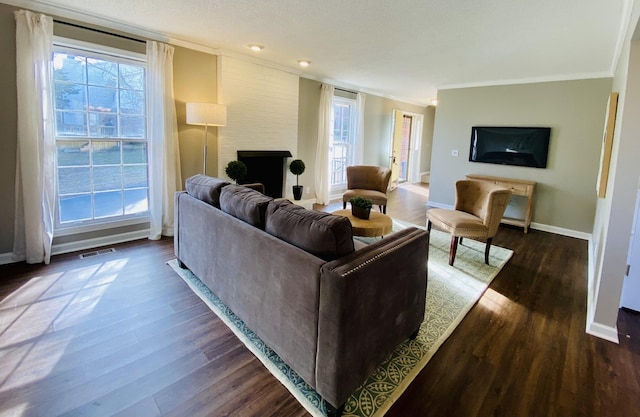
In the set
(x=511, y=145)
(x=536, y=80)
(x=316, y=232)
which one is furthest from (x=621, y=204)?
(x=536, y=80)

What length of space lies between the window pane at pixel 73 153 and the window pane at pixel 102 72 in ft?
2.24

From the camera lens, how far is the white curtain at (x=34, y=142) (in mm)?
2992

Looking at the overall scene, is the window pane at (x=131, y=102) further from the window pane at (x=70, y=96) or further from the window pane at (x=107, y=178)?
the window pane at (x=107, y=178)

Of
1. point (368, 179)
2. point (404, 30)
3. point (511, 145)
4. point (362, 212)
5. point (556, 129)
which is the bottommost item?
point (362, 212)

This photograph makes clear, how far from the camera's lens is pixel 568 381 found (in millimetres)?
1931

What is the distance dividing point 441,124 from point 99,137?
554 cm

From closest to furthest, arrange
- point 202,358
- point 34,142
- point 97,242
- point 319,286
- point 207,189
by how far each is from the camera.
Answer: point 319,286 → point 202,358 → point 207,189 → point 34,142 → point 97,242

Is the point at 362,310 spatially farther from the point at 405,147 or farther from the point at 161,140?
the point at 405,147

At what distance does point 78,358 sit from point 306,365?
1409mm

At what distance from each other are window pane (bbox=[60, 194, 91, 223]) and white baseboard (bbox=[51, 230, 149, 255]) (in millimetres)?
265

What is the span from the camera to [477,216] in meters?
3.87

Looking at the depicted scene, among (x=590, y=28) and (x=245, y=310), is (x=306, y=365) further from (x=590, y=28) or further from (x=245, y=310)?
(x=590, y=28)

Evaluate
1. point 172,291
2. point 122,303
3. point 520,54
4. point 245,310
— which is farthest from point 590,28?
point 122,303

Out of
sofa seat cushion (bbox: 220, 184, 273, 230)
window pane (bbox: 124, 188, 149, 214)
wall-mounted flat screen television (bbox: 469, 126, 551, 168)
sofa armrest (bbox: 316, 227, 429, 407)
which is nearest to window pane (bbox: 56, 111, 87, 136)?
window pane (bbox: 124, 188, 149, 214)
